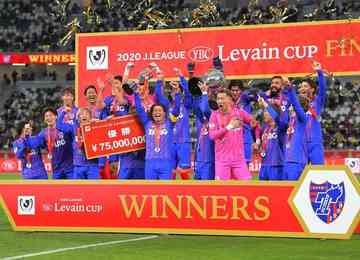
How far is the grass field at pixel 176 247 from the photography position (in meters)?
10.2

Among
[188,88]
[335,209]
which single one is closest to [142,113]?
[188,88]

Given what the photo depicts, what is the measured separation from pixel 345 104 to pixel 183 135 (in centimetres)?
2218

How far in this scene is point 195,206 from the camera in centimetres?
1228

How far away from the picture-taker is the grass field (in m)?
10.2

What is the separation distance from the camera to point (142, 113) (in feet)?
45.5

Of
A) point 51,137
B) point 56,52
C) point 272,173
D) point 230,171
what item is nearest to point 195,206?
point 230,171

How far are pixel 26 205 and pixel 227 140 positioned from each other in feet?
10.2

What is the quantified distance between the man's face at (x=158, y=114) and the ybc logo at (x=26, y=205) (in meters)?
2.15

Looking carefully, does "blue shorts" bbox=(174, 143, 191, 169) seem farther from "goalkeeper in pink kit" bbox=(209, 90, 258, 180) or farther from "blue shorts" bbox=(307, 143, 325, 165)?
"blue shorts" bbox=(307, 143, 325, 165)

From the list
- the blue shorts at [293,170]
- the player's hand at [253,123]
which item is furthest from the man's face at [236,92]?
the blue shorts at [293,170]

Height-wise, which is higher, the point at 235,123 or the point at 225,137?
the point at 235,123

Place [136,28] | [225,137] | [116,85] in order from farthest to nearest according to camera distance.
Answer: [136,28] → [116,85] → [225,137]

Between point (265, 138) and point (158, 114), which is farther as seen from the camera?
point (265, 138)

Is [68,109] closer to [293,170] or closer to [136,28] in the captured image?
[293,170]
